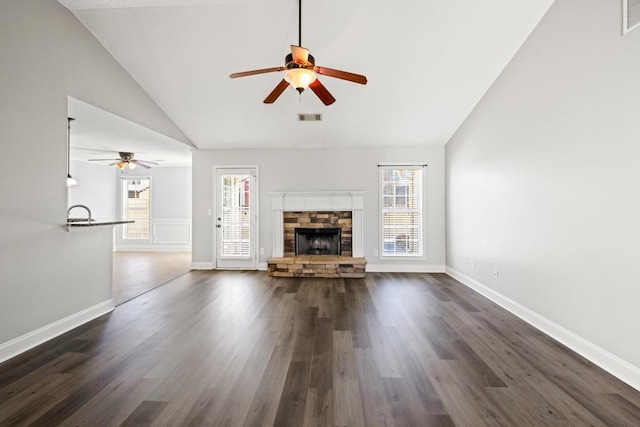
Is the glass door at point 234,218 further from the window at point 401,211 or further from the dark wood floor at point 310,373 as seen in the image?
the window at point 401,211

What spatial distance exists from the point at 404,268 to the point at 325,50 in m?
4.01

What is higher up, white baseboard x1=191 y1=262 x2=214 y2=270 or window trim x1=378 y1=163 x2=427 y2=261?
window trim x1=378 y1=163 x2=427 y2=261

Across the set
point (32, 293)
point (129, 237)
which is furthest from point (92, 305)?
point (129, 237)

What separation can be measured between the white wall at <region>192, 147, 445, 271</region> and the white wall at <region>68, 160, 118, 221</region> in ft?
14.1

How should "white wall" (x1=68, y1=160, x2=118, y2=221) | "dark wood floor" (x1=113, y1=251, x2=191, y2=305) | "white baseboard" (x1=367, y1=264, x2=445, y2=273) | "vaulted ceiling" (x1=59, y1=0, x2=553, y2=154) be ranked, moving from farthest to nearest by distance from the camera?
"white wall" (x1=68, y1=160, x2=118, y2=221) < "white baseboard" (x1=367, y1=264, x2=445, y2=273) < "dark wood floor" (x1=113, y1=251, x2=191, y2=305) < "vaulted ceiling" (x1=59, y1=0, x2=553, y2=154)

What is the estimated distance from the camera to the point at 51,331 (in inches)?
112

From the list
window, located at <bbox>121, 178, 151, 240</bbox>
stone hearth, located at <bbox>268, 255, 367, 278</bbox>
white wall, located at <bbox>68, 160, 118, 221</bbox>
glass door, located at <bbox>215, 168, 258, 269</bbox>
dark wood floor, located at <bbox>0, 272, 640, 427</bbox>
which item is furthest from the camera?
window, located at <bbox>121, 178, 151, 240</bbox>

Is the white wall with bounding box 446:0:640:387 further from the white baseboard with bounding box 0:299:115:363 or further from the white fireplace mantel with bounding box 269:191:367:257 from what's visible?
the white baseboard with bounding box 0:299:115:363

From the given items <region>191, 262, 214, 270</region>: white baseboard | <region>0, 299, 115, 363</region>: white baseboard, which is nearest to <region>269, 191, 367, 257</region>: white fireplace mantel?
<region>191, 262, 214, 270</region>: white baseboard

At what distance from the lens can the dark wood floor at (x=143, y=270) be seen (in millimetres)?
4535

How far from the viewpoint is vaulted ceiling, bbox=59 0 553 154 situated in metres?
3.14

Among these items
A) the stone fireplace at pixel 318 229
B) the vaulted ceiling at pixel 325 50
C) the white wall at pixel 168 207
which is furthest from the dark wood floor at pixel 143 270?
the vaulted ceiling at pixel 325 50

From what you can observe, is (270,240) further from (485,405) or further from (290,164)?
(485,405)

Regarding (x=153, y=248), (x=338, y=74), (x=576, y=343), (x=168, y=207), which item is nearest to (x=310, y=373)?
(x=576, y=343)
